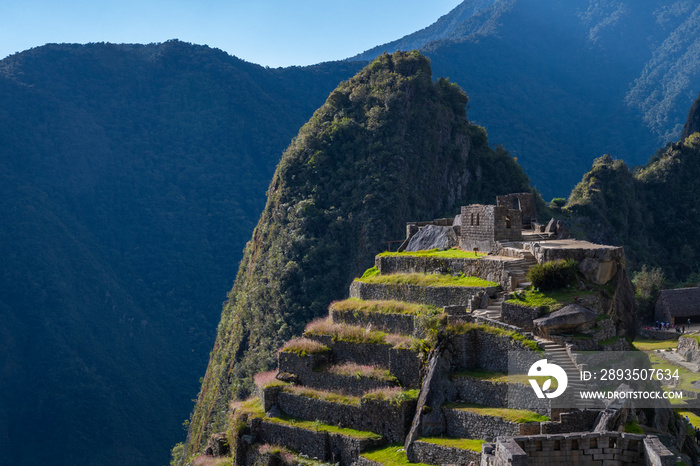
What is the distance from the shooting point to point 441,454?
2412 cm

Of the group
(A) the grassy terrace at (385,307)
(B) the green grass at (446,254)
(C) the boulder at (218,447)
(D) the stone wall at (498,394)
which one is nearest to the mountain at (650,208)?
(B) the green grass at (446,254)

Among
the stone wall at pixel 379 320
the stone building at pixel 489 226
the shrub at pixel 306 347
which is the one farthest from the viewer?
the shrub at pixel 306 347

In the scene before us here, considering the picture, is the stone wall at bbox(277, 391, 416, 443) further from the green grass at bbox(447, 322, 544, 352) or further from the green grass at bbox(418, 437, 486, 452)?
the green grass at bbox(447, 322, 544, 352)

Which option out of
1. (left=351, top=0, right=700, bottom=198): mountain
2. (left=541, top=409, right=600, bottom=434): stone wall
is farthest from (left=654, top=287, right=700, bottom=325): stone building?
(left=351, top=0, right=700, bottom=198): mountain

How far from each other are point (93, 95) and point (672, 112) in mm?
107388

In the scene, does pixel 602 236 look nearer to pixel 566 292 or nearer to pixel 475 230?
pixel 475 230

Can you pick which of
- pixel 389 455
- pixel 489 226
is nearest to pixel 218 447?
pixel 389 455

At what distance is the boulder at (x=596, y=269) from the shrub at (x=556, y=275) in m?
0.26

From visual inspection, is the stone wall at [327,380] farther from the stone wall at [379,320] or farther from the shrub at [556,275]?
the shrub at [556,275]

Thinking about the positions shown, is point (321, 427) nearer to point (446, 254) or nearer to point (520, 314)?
point (520, 314)

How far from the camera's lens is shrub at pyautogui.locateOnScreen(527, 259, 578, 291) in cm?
2641

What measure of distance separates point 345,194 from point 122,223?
74.5 meters

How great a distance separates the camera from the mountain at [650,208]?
85938 millimetres

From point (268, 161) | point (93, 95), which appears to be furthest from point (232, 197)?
point (93, 95)
